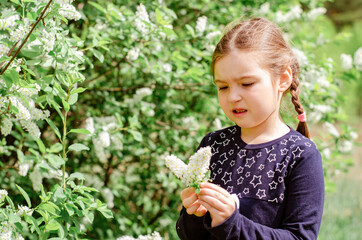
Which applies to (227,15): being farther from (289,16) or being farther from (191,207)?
(191,207)

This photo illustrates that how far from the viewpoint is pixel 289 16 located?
3.26 metres

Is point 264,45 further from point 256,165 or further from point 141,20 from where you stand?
point 141,20

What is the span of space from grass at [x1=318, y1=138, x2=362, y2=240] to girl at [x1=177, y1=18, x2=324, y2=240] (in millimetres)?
2580

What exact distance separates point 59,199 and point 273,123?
2.55 ft

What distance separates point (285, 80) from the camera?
154 cm

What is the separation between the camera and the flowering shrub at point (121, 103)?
1756 millimetres

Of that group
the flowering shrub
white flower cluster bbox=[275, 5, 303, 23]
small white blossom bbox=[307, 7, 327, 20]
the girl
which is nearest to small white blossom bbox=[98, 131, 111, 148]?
the flowering shrub

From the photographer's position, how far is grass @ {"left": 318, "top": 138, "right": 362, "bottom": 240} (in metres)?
4.17

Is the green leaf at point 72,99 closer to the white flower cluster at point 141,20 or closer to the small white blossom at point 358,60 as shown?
the white flower cluster at point 141,20

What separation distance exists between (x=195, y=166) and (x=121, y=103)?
1.66 m

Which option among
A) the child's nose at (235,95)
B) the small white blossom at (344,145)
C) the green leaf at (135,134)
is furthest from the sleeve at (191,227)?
the small white blossom at (344,145)

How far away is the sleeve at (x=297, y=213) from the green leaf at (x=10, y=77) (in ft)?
2.52

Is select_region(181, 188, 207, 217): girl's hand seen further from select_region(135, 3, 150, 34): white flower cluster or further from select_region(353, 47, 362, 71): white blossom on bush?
select_region(353, 47, 362, 71): white blossom on bush

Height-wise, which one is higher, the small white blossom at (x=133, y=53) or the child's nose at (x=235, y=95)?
the child's nose at (x=235, y=95)
